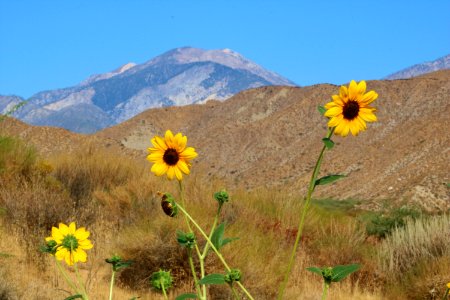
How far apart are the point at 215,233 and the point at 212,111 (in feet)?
240

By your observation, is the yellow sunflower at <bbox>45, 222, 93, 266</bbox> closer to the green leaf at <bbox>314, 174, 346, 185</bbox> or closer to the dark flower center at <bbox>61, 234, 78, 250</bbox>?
the dark flower center at <bbox>61, 234, 78, 250</bbox>

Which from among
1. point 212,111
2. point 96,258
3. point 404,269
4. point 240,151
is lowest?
point 404,269

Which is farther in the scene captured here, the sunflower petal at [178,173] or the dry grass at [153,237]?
the dry grass at [153,237]

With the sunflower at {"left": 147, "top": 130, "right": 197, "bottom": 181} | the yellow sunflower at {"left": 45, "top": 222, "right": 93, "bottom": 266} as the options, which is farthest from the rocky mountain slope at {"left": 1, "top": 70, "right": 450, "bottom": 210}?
the sunflower at {"left": 147, "top": 130, "right": 197, "bottom": 181}

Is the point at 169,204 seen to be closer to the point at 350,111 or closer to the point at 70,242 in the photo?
the point at 70,242

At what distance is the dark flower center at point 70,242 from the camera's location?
3.40 m

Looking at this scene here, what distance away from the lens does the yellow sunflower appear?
3389 mm

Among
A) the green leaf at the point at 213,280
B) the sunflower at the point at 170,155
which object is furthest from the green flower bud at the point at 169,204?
the green leaf at the point at 213,280

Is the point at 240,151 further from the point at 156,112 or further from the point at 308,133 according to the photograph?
the point at 156,112

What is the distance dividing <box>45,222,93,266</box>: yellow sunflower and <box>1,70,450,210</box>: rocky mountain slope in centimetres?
2346

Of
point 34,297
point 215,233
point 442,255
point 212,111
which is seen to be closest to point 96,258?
point 34,297

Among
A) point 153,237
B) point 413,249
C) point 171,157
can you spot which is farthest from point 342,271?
point 413,249

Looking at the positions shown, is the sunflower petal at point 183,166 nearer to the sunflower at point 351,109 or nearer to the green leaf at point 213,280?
the green leaf at point 213,280

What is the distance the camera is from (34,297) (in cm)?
620
